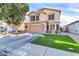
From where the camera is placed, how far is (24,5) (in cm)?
261

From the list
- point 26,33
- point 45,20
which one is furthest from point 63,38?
point 26,33

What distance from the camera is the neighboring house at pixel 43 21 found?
2663mm

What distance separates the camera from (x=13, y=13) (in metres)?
2.68

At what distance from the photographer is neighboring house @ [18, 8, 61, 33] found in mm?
2663

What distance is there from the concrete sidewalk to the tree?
0.37 metres

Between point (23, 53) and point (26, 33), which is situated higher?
point (26, 33)

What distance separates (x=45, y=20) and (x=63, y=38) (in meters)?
0.41

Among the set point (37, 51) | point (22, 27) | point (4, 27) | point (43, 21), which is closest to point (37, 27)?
point (43, 21)

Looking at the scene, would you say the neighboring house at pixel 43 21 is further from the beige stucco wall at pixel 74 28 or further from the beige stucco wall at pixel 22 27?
the beige stucco wall at pixel 74 28

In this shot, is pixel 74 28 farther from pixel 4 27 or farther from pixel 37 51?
pixel 4 27

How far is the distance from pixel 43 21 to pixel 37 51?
51 centimetres

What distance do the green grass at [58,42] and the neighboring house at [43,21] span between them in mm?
112

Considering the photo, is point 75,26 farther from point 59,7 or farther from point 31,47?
point 31,47

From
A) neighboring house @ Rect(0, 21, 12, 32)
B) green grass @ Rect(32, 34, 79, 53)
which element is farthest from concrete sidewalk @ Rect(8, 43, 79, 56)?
neighboring house @ Rect(0, 21, 12, 32)
